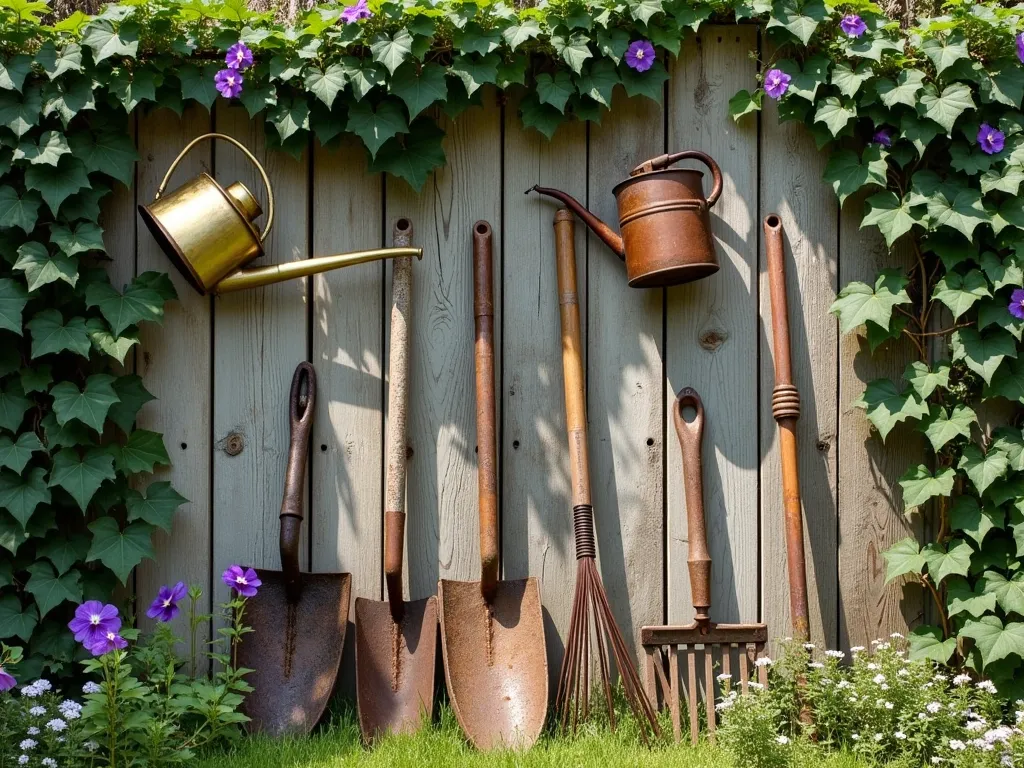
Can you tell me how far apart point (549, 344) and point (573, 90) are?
66 cm

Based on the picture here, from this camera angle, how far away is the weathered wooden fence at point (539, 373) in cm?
284

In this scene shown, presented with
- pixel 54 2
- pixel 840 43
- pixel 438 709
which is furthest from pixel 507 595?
pixel 54 2

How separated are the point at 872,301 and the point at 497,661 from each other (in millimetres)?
1335

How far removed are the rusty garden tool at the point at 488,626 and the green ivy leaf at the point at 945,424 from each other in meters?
1.08

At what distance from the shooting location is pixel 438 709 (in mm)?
2713

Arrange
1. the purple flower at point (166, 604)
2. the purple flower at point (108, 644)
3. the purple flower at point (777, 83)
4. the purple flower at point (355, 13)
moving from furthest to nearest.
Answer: the purple flower at point (777, 83) → the purple flower at point (355, 13) → the purple flower at point (166, 604) → the purple flower at point (108, 644)

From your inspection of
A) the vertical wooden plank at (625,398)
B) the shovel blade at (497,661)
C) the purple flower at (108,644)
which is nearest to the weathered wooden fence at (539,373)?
the vertical wooden plank at (625,398)

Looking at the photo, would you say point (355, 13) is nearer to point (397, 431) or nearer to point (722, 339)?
point (397, 431)

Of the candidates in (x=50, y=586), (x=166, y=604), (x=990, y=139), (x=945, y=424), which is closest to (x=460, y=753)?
(x=166, y=604)

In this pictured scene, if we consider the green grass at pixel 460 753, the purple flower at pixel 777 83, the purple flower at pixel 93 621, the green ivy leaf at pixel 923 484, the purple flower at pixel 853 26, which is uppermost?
the purple flower at pixel 853 26

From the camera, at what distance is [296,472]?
2.76m

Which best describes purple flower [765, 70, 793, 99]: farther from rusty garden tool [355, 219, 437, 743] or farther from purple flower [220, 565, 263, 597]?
purple flower [220, 565, 263, 597]

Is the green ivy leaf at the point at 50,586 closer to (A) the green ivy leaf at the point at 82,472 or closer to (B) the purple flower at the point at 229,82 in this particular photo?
(A) the green ivy leaf at the point at 82,472

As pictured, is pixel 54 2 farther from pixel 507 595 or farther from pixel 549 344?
pixel 507 595
